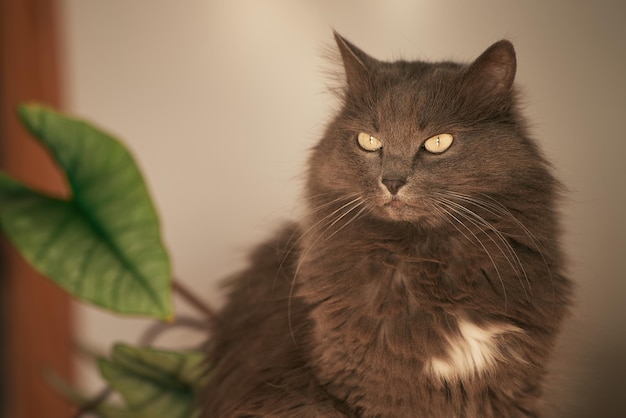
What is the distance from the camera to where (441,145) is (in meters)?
0.92

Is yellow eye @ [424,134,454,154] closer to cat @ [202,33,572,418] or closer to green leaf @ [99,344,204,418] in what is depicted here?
cat @ [202,33,572,418]

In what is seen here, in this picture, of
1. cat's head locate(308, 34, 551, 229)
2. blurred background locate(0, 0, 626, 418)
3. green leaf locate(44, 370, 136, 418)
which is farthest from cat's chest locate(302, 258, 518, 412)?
green leaf locate(44, 370, 136, 418)

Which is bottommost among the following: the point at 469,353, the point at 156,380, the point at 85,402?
the point at 85,402

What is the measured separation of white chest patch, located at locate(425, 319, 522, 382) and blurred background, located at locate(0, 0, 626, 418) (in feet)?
0.62

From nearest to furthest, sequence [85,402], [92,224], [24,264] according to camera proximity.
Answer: [92,224]
[85,402]
[24,264]

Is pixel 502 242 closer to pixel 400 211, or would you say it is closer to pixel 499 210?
pixel 499 210

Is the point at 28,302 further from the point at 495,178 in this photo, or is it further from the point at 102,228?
the point at 495,178

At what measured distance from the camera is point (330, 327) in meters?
1.00

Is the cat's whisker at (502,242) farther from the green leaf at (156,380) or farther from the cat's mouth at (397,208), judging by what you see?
the green leaf at (156,380)

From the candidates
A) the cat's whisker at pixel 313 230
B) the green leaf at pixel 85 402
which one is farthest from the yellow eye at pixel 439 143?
the green leaf at pixel 85 402

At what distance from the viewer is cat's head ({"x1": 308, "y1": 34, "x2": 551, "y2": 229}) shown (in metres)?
0.91

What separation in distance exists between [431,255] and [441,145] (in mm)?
173

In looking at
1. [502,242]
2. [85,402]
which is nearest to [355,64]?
[502,242]

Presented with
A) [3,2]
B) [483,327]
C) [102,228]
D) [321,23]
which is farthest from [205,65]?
[483,327]
